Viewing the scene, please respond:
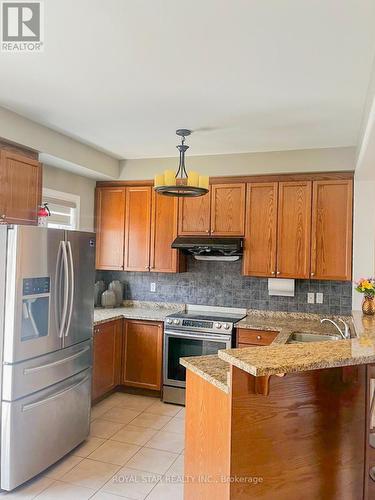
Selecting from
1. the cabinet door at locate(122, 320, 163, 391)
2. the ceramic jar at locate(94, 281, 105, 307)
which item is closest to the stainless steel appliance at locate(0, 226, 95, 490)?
the cabinet door at locate(122, 320, 163, 391)

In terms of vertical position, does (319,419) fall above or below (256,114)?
below

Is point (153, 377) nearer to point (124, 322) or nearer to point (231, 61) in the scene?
point (124, 322)

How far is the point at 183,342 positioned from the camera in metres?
4.12

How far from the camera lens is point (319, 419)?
5.88 ft

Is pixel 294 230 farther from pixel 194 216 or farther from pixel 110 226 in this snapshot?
pixel 110 226

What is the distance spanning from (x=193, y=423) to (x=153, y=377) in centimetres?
240

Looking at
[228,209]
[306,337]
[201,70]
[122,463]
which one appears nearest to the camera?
[201,70]

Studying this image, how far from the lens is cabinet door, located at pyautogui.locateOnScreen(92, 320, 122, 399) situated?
390 centimetres

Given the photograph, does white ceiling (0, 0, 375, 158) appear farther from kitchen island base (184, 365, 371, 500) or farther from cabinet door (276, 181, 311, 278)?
kitchen island base (184, 365, 371, 500)

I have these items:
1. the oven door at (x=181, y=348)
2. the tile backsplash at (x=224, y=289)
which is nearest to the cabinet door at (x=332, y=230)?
the tile backsplash at (x=224, y=289)

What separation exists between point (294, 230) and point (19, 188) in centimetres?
259

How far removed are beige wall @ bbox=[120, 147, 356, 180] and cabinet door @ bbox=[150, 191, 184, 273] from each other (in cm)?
36

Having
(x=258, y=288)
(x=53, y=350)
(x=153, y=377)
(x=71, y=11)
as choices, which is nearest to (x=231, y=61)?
(x=71, y=11)

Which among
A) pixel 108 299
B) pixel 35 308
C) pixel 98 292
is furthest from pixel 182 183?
pixel 98 292
